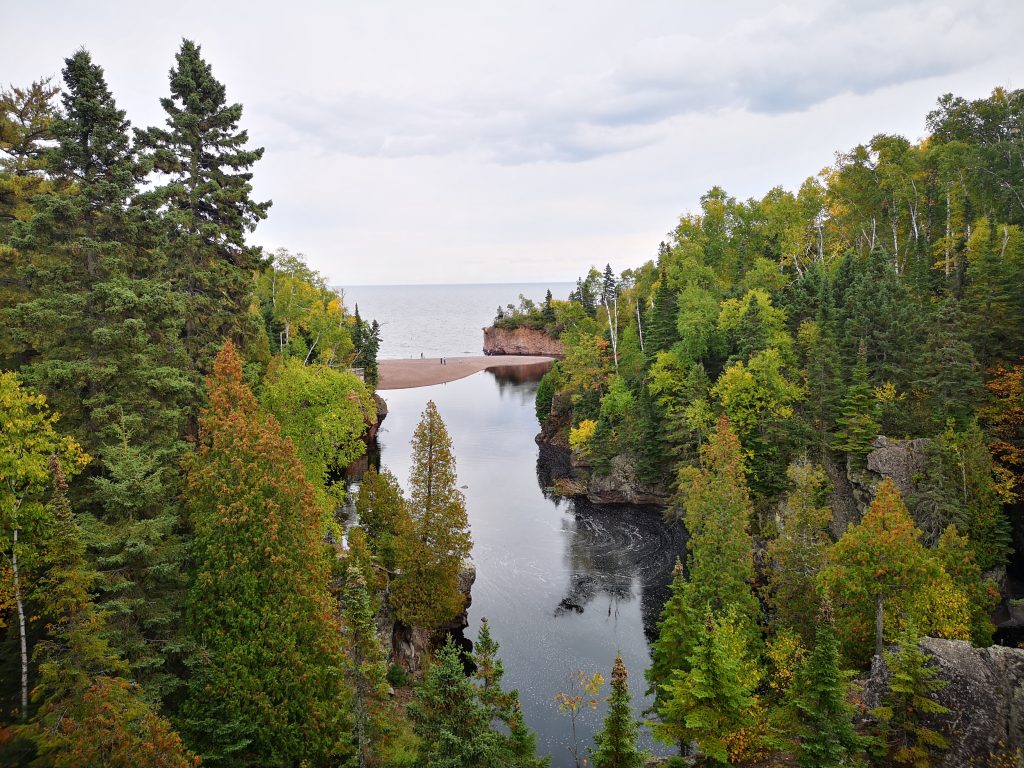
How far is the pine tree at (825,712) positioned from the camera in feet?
51.3

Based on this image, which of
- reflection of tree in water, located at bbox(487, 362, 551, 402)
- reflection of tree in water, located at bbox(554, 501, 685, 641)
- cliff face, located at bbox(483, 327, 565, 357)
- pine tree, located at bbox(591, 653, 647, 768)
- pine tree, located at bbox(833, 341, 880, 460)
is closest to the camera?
pine tree, located at bbox(591, 653, 647, 768)

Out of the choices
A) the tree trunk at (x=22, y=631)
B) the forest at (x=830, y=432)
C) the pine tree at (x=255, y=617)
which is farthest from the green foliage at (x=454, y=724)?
the tree trunk at (x=22, y=631)

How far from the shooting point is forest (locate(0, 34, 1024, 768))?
15.2m

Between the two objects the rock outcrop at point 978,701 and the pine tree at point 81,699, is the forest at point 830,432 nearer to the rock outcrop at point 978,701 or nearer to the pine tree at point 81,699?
the rock outcrop at point 978,701

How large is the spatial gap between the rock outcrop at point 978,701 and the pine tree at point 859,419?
18.7 metres

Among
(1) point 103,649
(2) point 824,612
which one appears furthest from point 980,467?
(1) point 103,649

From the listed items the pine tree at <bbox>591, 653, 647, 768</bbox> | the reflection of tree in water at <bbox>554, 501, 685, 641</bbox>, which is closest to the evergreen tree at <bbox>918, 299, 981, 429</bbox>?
the reflection of tree in water at <bbox>554, 501, 685, 641</bbox>

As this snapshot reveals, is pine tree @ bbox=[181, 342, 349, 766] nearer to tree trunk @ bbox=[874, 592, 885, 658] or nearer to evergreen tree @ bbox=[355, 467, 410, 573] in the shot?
evergreen tree @ bbox=[355, 467, 410, 573]

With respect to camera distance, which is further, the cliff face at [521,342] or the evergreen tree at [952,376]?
the cliff face at [521,342]

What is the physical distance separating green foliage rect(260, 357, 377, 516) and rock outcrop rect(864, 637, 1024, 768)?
942 inches

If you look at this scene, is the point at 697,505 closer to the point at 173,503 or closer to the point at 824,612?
the point at 824,612

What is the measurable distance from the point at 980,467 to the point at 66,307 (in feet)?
125

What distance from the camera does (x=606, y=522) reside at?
155ft

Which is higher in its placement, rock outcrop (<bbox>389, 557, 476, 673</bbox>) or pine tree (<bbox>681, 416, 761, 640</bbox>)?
pine tree (<bbox>681, 416, 761, 640</bbox>)
